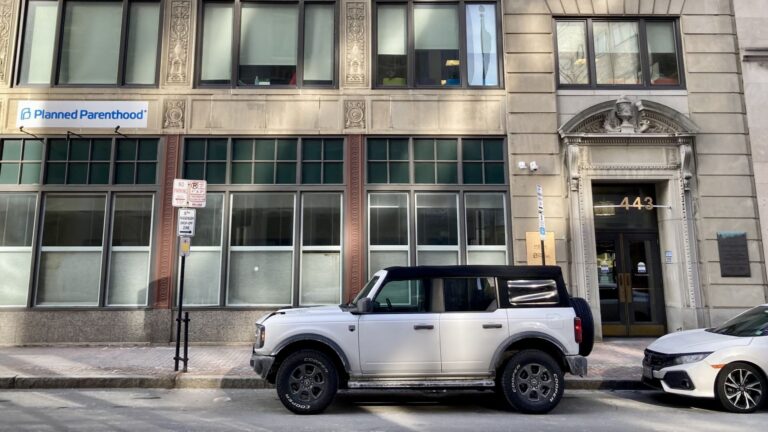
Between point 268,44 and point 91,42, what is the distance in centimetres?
454

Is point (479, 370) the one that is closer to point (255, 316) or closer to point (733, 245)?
point (255, 316)

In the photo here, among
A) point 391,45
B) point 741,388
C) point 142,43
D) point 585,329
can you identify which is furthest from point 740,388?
point 142,43

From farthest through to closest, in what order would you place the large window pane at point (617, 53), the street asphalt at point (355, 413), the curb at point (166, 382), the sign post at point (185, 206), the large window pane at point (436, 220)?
the large window pane at point (617, 53) < the large window pane at point (436, 220) < the sign post at point (185, 206) < the curb at point (166, 382) < the street asphalt at point (355, 413)

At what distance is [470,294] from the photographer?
→ 23.0 feet

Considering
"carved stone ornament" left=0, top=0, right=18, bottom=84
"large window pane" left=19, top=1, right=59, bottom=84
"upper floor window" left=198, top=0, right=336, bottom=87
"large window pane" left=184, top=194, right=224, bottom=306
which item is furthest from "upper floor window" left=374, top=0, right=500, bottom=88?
"carved stone ornament" left=0, top=0, right=18, bottom=84

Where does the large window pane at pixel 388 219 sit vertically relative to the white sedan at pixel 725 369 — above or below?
above

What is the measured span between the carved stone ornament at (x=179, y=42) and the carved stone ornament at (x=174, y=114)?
0.52 m

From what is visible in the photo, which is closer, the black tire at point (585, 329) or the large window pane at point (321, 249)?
the black tire at point (585, 329)

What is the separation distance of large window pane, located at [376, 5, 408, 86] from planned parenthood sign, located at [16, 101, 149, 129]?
242 inches

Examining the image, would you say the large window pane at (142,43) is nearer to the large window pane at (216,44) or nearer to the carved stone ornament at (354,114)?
the large window pane at (216,44)

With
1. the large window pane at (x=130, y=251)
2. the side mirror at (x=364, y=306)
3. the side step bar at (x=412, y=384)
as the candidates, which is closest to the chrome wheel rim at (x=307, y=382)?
the side step bar at (x=412, y=384)

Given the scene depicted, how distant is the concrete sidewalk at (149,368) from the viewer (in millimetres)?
8312

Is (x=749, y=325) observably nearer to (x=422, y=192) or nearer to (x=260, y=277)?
(x=422, y=192)

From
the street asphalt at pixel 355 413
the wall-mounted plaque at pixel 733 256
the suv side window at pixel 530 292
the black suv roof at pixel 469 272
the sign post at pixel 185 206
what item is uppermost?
the sign post at pixel 185 206
